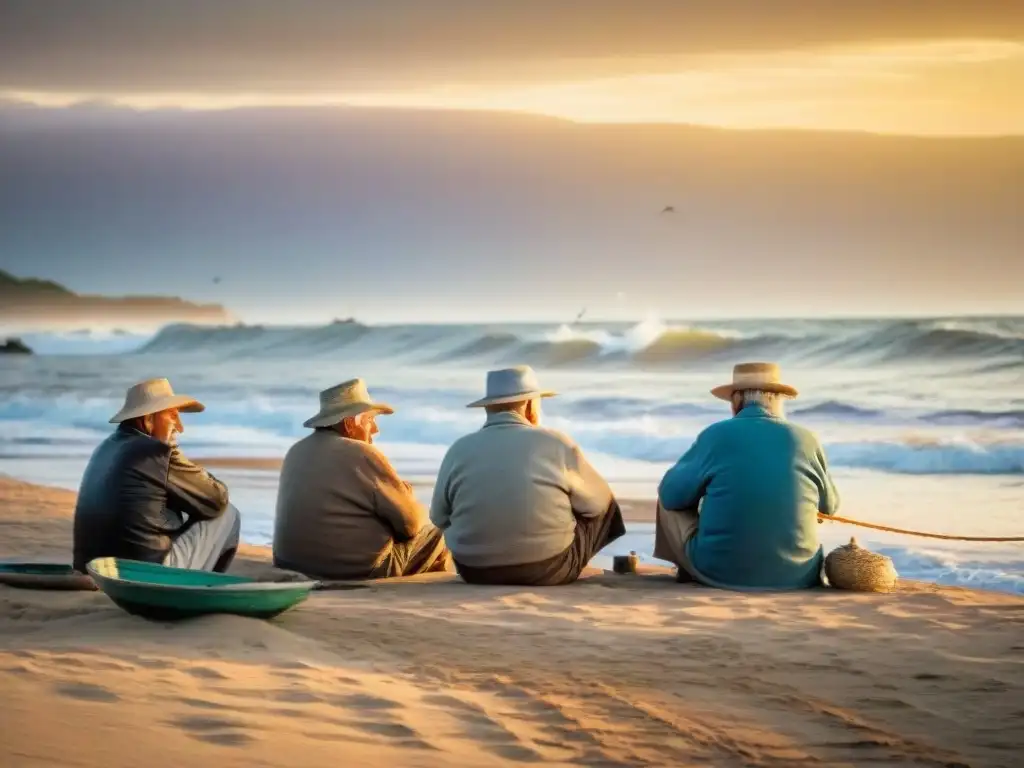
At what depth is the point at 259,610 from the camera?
5031 mm

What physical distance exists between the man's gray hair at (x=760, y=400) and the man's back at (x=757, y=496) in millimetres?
42

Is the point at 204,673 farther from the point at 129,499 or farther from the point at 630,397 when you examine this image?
the point at 630,397

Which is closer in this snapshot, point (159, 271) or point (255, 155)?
point (255, 155)

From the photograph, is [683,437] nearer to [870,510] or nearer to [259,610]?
[870,510]

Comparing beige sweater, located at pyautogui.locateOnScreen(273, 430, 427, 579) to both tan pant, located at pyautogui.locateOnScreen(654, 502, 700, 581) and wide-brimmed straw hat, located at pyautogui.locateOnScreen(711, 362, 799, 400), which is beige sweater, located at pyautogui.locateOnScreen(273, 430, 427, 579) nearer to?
tan pant, located at pyautogui.locateOnScreen(654, 502, 700, 581)

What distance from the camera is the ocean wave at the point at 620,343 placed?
24.3 metres

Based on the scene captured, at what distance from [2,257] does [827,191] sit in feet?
52.7

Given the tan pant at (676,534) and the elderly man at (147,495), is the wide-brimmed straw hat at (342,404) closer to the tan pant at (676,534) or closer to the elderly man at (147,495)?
the elderly man at (147,495)

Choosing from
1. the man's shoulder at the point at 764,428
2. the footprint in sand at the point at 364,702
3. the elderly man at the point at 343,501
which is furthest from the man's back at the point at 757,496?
the footprint in sand at the point at 364,702

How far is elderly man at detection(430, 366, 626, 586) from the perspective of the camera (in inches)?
240

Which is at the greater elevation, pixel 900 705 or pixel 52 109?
pixel 52 109

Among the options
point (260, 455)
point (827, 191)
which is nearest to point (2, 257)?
point (827, 191)

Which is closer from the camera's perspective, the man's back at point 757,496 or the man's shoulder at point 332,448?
the man's back at point 757,496

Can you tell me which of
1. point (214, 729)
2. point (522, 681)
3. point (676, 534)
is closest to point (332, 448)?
point (676, 534)
